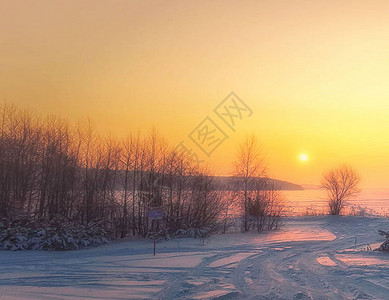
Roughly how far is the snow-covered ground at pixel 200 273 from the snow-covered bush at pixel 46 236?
83 cm

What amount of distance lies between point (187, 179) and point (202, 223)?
10.4 feet

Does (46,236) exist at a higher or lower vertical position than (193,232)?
higher

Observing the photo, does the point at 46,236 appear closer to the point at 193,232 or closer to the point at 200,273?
the point at 193,232

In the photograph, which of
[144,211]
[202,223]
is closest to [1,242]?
[144,211]

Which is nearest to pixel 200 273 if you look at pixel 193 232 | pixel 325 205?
pixel 193 232

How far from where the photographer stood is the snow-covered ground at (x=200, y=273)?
8.38 m

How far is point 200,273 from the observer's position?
10.5 metres

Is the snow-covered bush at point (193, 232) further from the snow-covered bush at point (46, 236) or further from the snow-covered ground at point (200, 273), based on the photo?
the snow-covered bush at point (46, 236)

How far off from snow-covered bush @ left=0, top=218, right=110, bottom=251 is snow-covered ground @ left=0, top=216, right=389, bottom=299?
829 millimetres

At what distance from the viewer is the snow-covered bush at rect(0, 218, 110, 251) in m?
16.2

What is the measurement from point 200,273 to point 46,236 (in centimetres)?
987

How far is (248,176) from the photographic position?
24.8m

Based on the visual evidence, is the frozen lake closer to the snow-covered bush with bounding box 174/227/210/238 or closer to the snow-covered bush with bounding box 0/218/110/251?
the snow-covered bush with bounding box 174/227/210/238

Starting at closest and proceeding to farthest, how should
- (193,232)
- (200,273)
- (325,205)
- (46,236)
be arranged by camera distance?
(200,273) → (46,236) → (193,232) → (325,205)
